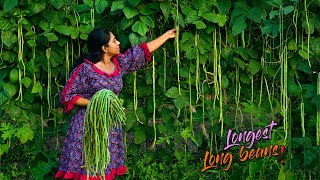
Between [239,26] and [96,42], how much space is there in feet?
2.33

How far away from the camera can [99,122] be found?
272 centimetres

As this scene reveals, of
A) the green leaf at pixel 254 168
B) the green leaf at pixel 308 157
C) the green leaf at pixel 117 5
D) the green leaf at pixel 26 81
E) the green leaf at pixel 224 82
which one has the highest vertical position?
the green leaf at pixel 117 5

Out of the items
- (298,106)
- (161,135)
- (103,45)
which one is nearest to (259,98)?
(298,106)

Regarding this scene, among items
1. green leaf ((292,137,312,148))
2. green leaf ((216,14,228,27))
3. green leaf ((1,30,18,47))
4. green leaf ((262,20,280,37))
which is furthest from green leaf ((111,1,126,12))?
green leaf ((292,137,312,148))

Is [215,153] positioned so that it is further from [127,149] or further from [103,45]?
[103,45]

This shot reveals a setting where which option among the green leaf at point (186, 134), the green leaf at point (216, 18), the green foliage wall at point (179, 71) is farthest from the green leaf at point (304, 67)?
the green leaf at point (186, 134)

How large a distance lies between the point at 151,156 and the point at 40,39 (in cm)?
87

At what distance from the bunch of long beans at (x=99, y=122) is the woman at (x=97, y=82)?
53 centimetres

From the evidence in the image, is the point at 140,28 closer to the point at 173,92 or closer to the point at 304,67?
the point at 173,92

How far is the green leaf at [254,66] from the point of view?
3.59m

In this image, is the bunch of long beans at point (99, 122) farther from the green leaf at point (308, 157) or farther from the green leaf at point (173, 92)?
the green leaf at point (308, 157)

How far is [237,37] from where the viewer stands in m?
3.62

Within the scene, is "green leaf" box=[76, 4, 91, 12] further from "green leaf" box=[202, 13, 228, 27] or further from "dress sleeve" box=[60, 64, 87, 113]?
"green leaf" box=[202, 13, 228, 27]

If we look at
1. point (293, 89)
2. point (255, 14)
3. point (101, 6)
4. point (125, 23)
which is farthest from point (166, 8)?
point (293, 89)
